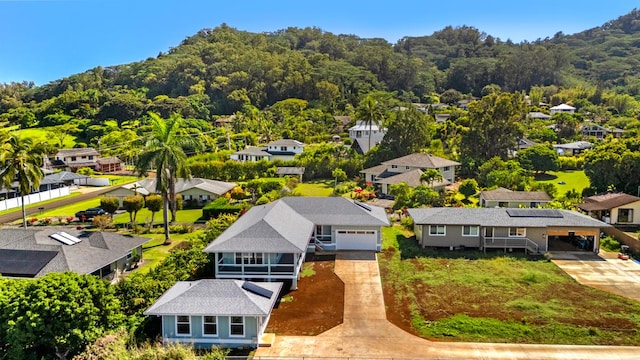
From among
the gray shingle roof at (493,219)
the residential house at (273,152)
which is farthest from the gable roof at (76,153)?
the gray shingle roof at (493,219)

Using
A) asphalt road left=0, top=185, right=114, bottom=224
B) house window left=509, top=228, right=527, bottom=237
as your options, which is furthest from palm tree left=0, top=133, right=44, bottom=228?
house window left=509, top=228, right=527, bottom=237

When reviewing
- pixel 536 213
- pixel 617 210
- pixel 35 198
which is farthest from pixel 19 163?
pixel 617 210

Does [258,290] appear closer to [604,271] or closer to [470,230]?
[470,230]

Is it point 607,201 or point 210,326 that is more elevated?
point 607,201

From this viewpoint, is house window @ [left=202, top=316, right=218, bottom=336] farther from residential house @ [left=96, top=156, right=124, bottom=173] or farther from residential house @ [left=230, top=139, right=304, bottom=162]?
residential house @ [left=96, top=156, right=124, bottom=173]

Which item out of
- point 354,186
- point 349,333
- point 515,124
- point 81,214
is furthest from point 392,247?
point 515,124

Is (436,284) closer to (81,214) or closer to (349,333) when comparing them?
(349,333)

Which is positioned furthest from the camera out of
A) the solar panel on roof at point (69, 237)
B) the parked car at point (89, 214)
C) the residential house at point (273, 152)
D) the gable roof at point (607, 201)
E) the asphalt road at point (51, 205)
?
the residential house at point (273, 152)

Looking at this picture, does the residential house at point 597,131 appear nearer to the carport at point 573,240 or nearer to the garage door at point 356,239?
the carport at point 573,240
